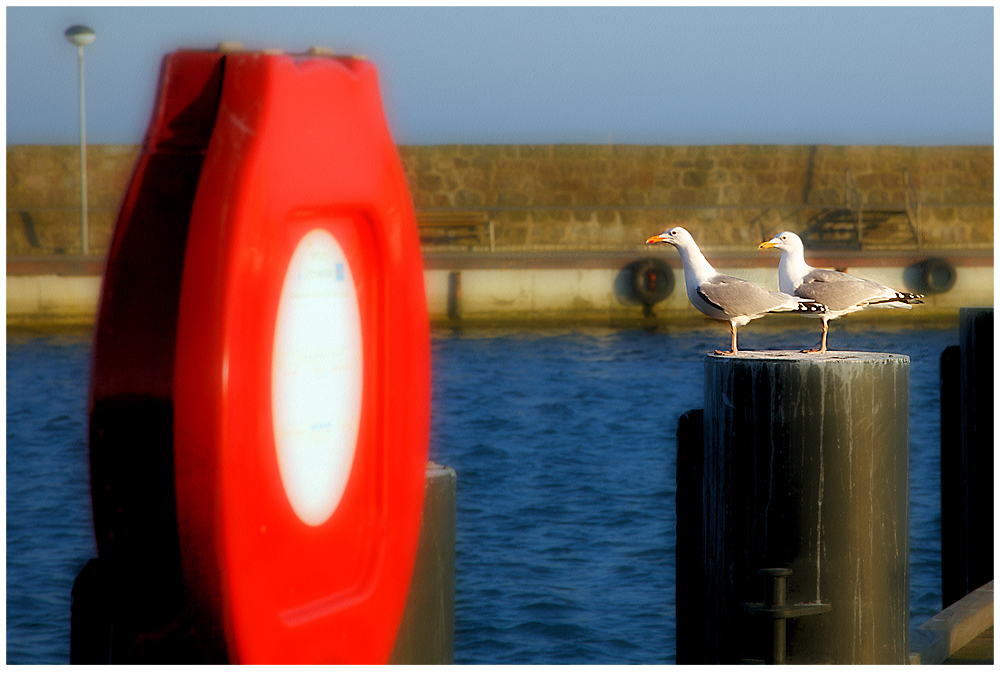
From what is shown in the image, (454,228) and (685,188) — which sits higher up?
(685,188)

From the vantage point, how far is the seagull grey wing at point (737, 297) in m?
3.31

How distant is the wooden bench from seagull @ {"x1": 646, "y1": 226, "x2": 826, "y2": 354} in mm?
19225

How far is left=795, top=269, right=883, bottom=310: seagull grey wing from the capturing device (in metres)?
3.38

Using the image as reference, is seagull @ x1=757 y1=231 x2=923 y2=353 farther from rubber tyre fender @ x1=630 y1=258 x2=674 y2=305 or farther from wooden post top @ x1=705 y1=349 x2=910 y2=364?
rubber tyre fender @ x1=630 y1=258 x2=674 y2=305

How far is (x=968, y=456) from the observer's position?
432 centimetres

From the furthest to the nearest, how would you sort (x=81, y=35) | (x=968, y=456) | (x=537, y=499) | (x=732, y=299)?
(x=81, y=35) < (x=537, y=499) < (x=968, y=456) < (x=732, y=299)

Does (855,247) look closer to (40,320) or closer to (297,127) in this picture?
(40,320)

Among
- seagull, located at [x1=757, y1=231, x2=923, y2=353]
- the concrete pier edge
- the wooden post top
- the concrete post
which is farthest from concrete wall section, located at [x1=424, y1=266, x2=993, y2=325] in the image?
the concrete post

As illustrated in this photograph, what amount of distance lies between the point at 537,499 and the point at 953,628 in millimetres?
4201

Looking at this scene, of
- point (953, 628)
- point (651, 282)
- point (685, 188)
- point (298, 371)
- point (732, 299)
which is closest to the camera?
point (298, 371)

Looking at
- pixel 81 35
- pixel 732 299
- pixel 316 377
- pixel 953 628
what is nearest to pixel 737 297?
pixel 732 299

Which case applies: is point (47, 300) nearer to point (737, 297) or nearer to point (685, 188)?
point (685, 188)

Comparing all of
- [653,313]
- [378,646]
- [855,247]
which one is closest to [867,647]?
[378,646]

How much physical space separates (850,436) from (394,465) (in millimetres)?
977
